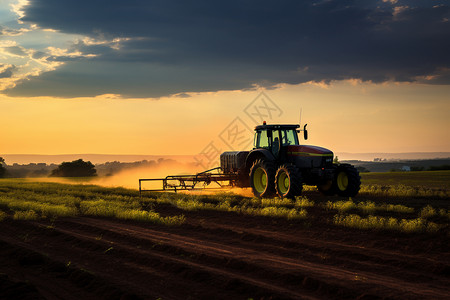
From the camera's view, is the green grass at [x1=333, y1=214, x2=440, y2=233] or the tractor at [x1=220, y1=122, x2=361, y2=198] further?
the tractor at [x1=220, y1=122, x2=361, y2=198]

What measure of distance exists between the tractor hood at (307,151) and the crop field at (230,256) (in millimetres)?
3475

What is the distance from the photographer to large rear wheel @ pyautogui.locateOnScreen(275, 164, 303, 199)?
17.5 metres

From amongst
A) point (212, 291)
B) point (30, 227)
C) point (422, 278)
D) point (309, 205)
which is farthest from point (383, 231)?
point (30, 227)

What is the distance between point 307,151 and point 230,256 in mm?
10392

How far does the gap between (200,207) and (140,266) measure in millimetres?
9010

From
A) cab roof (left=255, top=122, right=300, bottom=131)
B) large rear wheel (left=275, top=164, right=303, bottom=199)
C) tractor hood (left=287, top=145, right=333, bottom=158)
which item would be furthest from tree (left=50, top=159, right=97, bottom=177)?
large rear wheel (left=275, top=164, right=303, bottom=199)

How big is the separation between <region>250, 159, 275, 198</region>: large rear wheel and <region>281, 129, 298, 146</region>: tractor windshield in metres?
1.31

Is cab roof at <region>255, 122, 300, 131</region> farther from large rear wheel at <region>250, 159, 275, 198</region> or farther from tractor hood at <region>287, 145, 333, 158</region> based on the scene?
large rear wheel at <region>250, 159, 275, 198</region>

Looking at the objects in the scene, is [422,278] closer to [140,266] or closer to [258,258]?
[258,258]

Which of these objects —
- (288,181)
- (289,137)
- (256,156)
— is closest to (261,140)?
(256,156)

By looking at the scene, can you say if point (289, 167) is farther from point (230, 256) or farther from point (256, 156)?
point (230, 256)

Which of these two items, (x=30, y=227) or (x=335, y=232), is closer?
(x=335, y=232)

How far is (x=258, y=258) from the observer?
8992mm

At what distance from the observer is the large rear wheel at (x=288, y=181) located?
57.4 feet
